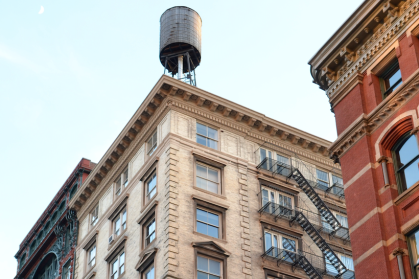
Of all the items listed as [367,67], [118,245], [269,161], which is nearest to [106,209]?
[118,245]

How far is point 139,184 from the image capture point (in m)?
53.3

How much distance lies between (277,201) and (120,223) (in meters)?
11.2

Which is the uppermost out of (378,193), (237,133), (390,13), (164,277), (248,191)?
(237,133)

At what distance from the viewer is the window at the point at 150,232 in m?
48.8

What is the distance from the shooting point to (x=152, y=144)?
177ft

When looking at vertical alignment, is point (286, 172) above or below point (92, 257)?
above

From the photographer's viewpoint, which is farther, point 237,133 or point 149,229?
point 237,133

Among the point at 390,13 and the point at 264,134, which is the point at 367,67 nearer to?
the point at 390,13

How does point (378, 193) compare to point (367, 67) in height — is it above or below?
below

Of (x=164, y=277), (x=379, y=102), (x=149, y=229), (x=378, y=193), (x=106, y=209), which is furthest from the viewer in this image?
(x=106, y=209)

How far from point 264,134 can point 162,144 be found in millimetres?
8531

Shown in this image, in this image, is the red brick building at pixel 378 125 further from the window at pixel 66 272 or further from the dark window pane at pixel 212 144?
the window at pixel 66 272

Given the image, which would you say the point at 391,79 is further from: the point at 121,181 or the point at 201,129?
the point at 121,181

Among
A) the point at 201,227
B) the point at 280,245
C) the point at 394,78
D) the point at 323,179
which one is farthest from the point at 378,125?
the point at 323,179
